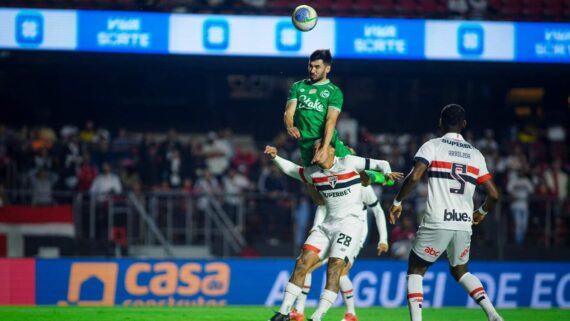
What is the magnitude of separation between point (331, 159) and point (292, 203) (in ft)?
31.0

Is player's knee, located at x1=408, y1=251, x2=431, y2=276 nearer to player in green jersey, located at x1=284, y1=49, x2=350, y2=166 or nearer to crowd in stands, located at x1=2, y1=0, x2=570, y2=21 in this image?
player in green jersey, located at x1=284, y1=49, x2=350, y2=166

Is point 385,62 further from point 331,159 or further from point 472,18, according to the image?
point 331,159

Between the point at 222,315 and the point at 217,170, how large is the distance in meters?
8.69

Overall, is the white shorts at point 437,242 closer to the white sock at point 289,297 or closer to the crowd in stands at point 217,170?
the white sock at point 289,297

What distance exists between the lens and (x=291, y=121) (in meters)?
10.5

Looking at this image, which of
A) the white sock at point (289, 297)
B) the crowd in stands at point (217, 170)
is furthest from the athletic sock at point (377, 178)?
the crowd in stands at point (217, 170)

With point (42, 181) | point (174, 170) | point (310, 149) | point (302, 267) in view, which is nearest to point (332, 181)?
point (310, 149)

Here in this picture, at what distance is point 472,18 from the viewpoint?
68.3ft

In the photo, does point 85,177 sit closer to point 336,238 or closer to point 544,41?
point 544,41

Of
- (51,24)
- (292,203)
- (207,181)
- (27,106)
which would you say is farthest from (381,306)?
(27,106)

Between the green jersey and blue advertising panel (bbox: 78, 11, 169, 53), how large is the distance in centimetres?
986

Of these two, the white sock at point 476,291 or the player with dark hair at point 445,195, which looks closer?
the player with dark hair at point 445,195

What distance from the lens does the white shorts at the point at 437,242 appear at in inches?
398

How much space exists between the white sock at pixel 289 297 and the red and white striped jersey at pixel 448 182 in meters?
1.44
